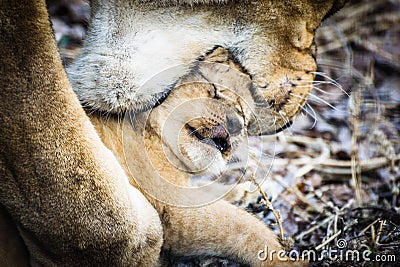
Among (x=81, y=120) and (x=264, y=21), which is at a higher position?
(x=264, y=21)

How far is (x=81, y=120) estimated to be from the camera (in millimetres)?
1494

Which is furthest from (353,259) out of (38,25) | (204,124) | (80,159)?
(38,25)

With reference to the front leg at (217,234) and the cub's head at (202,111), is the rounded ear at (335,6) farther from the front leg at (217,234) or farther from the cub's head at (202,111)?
the front leg at (217,234)

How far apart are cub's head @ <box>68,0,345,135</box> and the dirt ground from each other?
5.1 inches

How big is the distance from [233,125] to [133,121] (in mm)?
237

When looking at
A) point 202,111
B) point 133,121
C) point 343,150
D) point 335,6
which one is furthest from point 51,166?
point 343,150

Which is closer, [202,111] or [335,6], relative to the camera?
[202,111]

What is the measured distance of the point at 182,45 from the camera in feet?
5.46

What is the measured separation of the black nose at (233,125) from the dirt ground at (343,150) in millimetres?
221

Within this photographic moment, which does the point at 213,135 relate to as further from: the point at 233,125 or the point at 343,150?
the point at 343,150

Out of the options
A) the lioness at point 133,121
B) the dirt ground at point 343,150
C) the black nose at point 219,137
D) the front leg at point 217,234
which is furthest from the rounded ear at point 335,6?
the front leg at point 217,234

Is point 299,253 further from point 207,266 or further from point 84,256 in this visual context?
point 84,256

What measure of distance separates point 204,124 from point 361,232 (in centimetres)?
60

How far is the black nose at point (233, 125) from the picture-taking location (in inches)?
67.7
